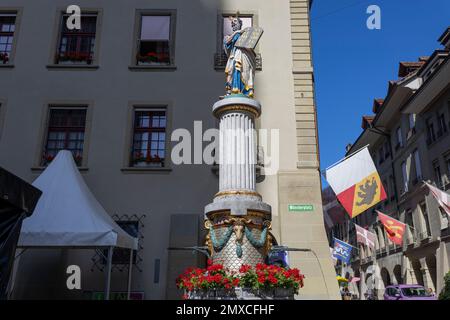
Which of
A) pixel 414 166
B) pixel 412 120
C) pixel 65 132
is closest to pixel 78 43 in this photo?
pixel 65 132

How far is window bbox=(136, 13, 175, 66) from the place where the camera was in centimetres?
1571

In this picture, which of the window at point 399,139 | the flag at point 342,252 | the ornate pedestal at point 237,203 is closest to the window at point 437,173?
the window at point 399,139

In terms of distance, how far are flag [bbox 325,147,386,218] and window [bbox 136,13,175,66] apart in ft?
24.9

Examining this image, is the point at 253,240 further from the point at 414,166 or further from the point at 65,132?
the point at 414,166

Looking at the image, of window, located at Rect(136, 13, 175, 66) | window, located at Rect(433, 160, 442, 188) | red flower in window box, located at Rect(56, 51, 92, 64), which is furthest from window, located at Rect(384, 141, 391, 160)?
red flower in window box, located at Rect(56, 51, 92, 64)

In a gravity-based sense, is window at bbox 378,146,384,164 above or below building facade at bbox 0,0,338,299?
above

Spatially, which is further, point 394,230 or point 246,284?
point 394,230

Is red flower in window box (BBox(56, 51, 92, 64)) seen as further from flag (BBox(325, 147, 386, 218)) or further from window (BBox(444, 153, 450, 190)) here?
window (BBox(444, 153, 450, 190))

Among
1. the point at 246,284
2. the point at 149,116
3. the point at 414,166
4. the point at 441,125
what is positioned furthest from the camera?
the point at 414,166

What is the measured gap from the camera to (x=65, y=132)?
48.8 feet

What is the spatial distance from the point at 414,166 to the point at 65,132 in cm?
2578

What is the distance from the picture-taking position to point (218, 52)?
15.6m

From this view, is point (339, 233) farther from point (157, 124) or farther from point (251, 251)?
point (251, 251)
